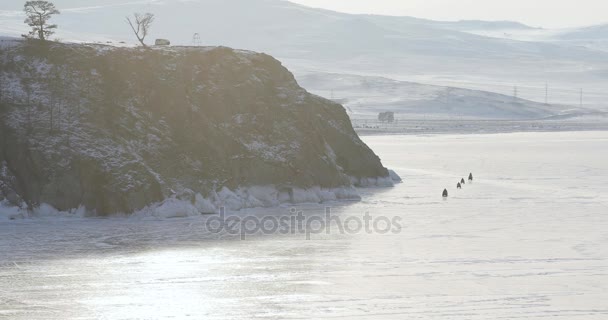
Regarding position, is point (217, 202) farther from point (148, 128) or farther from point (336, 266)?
point (336, 266)

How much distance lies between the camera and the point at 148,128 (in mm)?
53688

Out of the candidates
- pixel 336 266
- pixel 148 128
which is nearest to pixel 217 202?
pixel 148 128

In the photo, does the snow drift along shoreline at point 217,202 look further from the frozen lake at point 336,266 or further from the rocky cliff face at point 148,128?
the frozen lake at point 336,266

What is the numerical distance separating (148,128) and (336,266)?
2133cm

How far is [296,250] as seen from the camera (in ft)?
128

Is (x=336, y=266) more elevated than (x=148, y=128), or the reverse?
(x=148, y=128)

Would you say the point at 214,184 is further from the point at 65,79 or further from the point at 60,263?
the point at 60,263

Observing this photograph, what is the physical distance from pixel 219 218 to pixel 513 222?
1390 centimetres

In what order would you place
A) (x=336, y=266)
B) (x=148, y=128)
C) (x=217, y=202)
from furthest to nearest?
(x=148, y=128)
(x=217, y=202)
(x=336, y=266)

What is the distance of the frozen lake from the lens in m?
28.6

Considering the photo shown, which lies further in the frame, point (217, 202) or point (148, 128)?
point (148, 128)

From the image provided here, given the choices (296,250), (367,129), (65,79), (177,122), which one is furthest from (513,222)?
(367,129)

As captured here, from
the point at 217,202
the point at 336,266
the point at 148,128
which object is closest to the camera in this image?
the point at 336,266

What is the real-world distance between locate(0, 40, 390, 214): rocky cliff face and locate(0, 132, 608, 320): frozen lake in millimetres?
2391
